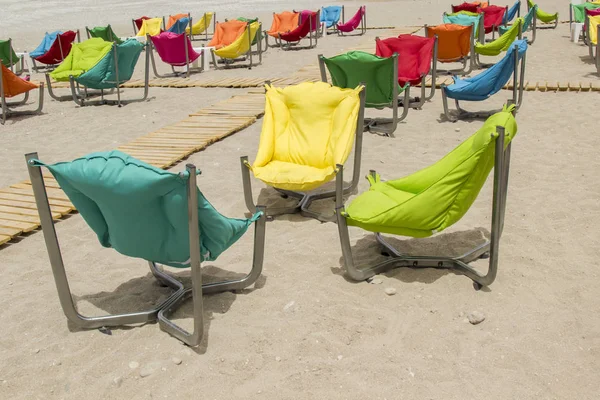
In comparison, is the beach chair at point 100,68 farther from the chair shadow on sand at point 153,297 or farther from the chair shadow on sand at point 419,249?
the chair shadow on sand at point 419,249

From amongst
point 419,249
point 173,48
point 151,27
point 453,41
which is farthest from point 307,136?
point 151,27

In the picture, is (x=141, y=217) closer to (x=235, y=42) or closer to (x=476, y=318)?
(x=476, y=318)

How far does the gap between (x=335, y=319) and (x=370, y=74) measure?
3.49 m

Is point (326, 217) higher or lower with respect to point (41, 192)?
lower

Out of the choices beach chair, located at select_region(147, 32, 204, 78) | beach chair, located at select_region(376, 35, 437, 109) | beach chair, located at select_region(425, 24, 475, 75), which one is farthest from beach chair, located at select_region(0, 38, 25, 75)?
beach chair, located at select_region(425, 24, 475, 75)

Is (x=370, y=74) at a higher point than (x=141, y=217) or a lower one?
higher

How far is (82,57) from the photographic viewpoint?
28.5 feet

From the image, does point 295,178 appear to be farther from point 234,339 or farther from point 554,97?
point 554,97

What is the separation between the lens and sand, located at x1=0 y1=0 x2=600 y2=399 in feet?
7.71

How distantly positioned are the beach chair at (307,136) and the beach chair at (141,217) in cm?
135

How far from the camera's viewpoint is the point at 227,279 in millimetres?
3219

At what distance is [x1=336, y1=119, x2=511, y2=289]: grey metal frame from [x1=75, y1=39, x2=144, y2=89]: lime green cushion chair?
18.4 ft

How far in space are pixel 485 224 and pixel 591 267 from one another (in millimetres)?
755

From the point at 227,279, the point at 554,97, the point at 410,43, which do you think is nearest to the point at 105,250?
the point at 227,279
